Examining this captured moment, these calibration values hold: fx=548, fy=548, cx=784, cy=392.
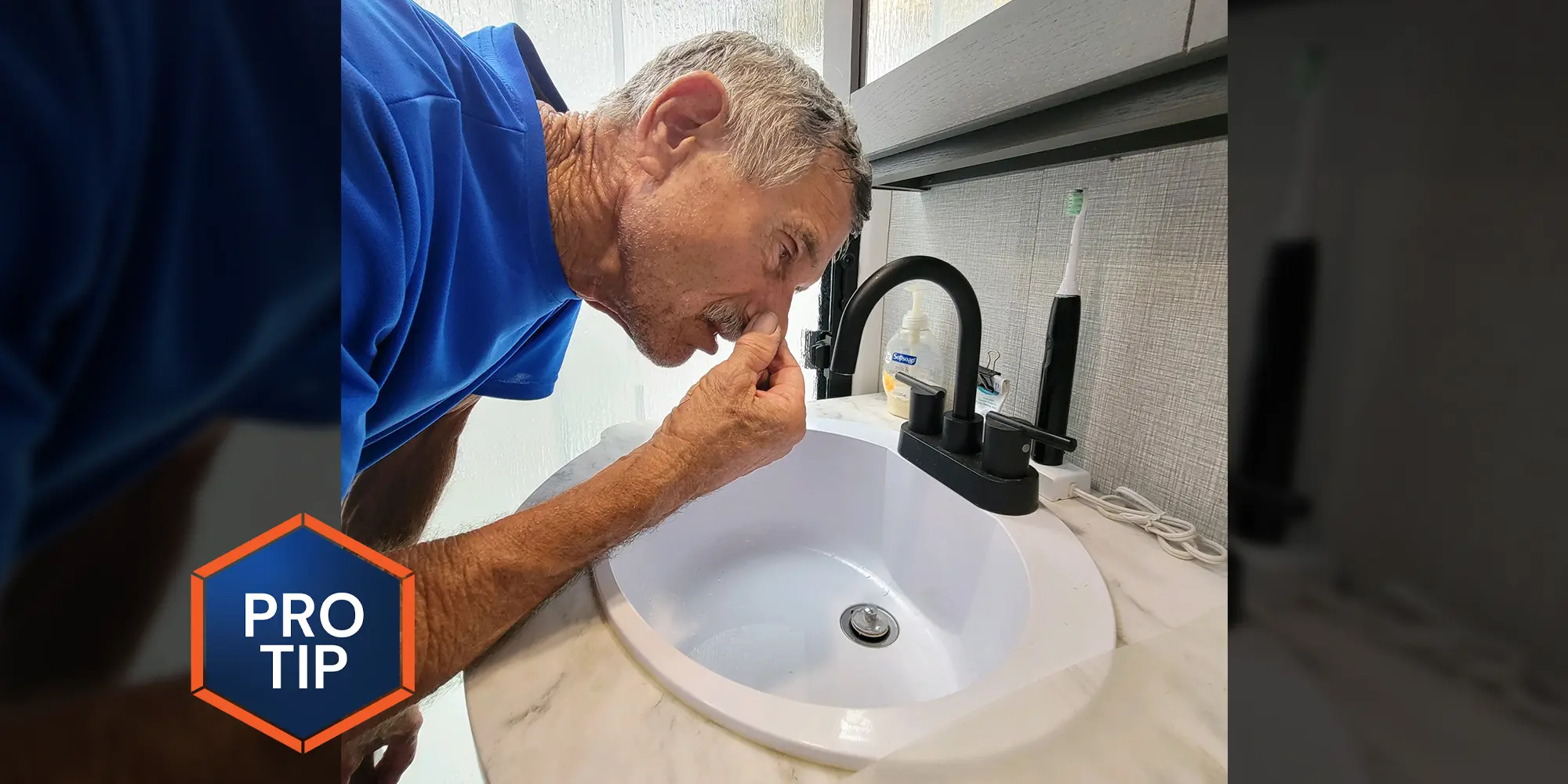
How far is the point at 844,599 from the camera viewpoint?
2.38 feet

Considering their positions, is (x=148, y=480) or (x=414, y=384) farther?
(x=414, y=384)

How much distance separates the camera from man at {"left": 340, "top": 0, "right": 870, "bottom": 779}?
394 millimetres

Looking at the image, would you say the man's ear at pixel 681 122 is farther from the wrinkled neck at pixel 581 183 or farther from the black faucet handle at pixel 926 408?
the black faucet handle at pixel 926 408

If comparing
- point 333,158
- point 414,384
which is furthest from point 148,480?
point 414,384

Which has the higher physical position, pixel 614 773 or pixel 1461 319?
pixel 1461 319

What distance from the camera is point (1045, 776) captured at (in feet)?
0.94

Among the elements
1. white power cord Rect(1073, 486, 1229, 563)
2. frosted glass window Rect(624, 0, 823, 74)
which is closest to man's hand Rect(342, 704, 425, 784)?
white power cord Rect(1073, 486, 1229, 563)

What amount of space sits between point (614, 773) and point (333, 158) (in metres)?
0.35

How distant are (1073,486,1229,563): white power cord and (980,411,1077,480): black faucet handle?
83 mm

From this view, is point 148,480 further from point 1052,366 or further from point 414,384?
point 1052,366

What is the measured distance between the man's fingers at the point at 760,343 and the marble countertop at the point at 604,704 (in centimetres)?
25

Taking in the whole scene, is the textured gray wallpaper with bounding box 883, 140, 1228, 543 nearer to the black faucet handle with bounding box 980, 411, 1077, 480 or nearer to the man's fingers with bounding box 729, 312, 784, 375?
the black faucet handle with bounding box 980, 411, 1077, 480

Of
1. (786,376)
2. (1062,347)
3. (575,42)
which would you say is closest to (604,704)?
(786,376)

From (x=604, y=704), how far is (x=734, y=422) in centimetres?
26
